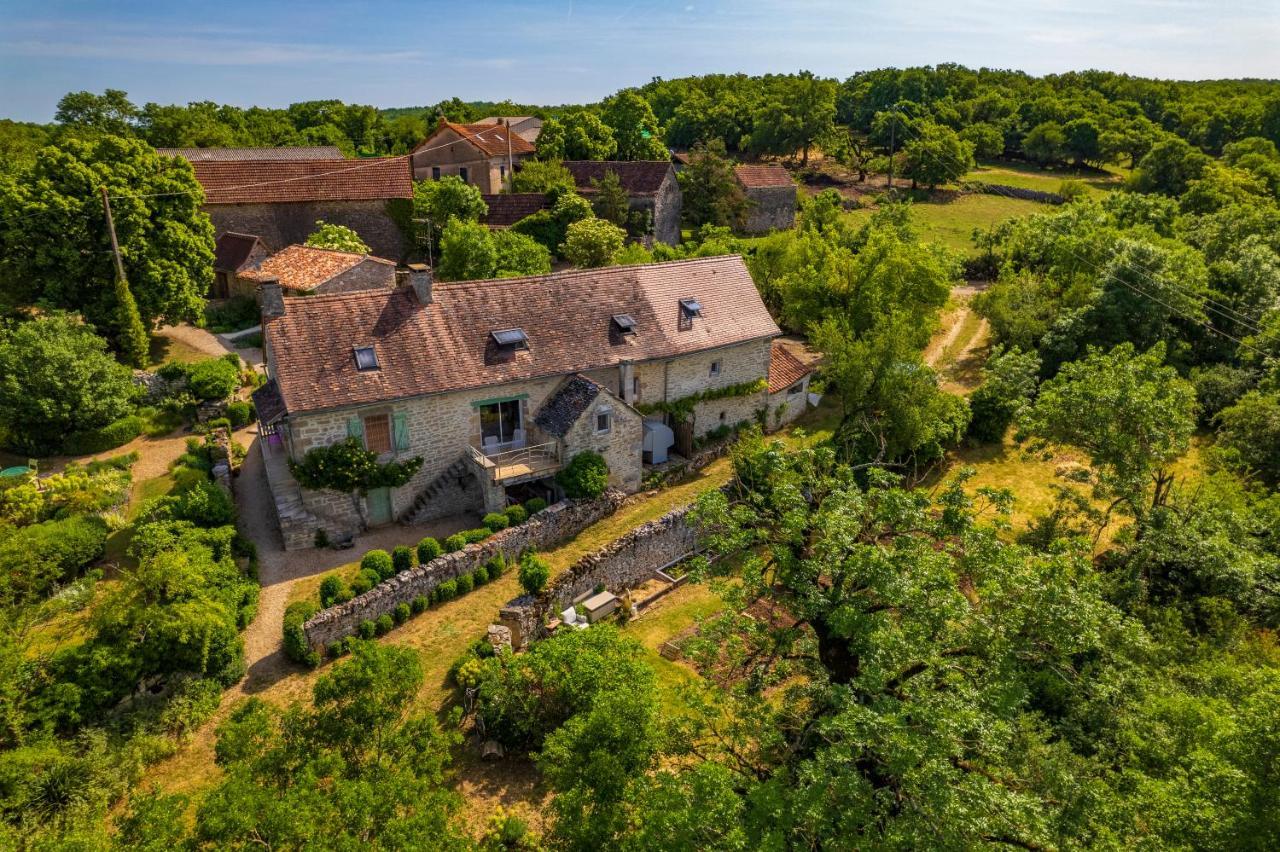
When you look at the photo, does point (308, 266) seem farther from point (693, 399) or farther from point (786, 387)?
point (786, 387)

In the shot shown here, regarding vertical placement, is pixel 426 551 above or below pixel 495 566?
above

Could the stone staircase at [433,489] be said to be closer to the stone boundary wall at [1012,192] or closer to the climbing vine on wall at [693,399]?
the climbing vine on wall at [693,399]

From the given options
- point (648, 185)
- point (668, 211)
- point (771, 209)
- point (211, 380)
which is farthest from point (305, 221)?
point (771, 209)

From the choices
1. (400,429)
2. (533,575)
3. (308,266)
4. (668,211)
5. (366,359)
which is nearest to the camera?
(533,575)

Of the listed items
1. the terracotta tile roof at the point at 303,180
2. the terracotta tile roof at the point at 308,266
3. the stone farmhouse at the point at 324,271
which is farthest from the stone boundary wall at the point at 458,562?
the terracotta tile roof at the point at 303,180

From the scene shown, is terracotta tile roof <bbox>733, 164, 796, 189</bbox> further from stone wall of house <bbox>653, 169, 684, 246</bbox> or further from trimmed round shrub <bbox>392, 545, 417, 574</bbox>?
trimmed round shrub <bbox>392, 545, 417, 574</bbox>

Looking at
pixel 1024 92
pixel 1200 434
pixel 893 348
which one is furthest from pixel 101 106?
pixel 1024 92
